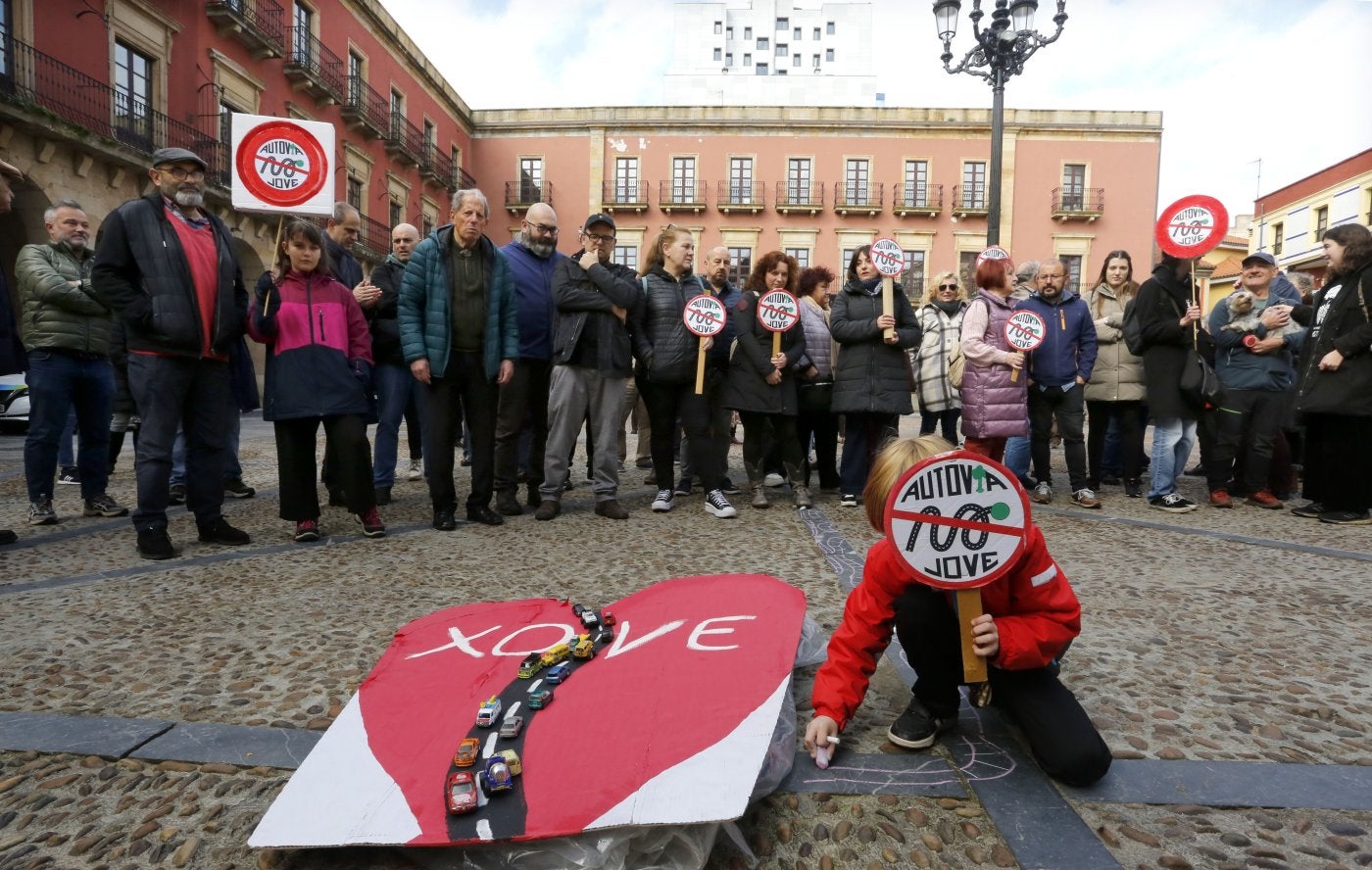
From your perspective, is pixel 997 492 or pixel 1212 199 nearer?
pixel 997 492

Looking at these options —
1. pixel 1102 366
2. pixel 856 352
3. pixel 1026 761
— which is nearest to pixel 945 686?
pixel 1026 761

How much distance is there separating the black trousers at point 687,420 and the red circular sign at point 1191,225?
3.19 m

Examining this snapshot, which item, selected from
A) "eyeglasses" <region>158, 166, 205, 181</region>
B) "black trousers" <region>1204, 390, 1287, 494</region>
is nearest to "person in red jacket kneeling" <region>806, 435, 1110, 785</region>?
"eyeglasses" <region>158, 166, 205, 181</region>

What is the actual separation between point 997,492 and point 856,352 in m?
3.46

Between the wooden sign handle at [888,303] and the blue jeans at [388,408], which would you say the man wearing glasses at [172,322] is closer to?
the blue jeans at [388,408]

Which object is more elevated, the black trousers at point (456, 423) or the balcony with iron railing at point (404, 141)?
the balcony with iron railing at point (404, 141)

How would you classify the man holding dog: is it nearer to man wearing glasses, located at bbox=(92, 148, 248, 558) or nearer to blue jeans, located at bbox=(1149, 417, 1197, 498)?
blue jeans, located at bbox=(1149, 417, 1197, 498)

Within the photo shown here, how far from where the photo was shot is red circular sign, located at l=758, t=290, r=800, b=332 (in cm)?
489

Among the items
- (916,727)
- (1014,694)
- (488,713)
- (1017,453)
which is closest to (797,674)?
(916,727)

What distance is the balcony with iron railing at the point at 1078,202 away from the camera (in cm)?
2973

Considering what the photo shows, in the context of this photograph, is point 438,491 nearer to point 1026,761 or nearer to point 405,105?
point 1026,761

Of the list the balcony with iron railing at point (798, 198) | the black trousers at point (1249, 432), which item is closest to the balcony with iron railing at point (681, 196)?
the balcony with iron railing at point (798, 198)

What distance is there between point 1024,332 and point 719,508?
2.20m

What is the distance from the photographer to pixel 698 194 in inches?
1211
